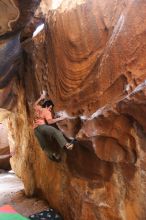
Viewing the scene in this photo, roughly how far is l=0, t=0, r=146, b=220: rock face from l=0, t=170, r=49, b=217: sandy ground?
11.5 inches

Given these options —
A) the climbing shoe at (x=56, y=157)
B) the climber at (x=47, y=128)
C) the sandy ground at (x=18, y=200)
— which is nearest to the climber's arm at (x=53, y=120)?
the climber at (x=47, y=128)

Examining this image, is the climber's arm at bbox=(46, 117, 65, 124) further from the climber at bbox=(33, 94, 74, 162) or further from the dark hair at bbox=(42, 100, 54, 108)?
the dark hair at bbox=(42, 100, 54, 108)

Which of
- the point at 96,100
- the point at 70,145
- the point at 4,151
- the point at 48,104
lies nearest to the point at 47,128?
the point at 70,145

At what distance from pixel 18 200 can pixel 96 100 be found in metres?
3.71

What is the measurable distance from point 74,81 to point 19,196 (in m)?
3.68

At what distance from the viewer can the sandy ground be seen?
19.0 feet

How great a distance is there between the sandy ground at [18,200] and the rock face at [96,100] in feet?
0.96

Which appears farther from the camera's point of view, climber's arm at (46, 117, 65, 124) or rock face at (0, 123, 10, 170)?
rock face at (0, 123, 10, 170)

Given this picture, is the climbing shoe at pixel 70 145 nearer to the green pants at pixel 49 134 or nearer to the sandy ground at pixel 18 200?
the green pants at pixel 49 134

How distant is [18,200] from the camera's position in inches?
261

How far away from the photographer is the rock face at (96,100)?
333 centimetres

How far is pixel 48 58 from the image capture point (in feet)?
17.5

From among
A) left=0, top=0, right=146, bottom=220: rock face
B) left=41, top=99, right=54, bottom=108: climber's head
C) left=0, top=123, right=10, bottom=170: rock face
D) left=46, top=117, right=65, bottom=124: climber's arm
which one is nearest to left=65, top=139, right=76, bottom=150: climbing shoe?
left=0, top=0, right=146, bottom=220: rock face

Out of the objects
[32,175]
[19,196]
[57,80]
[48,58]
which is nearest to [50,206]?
[32,175]
